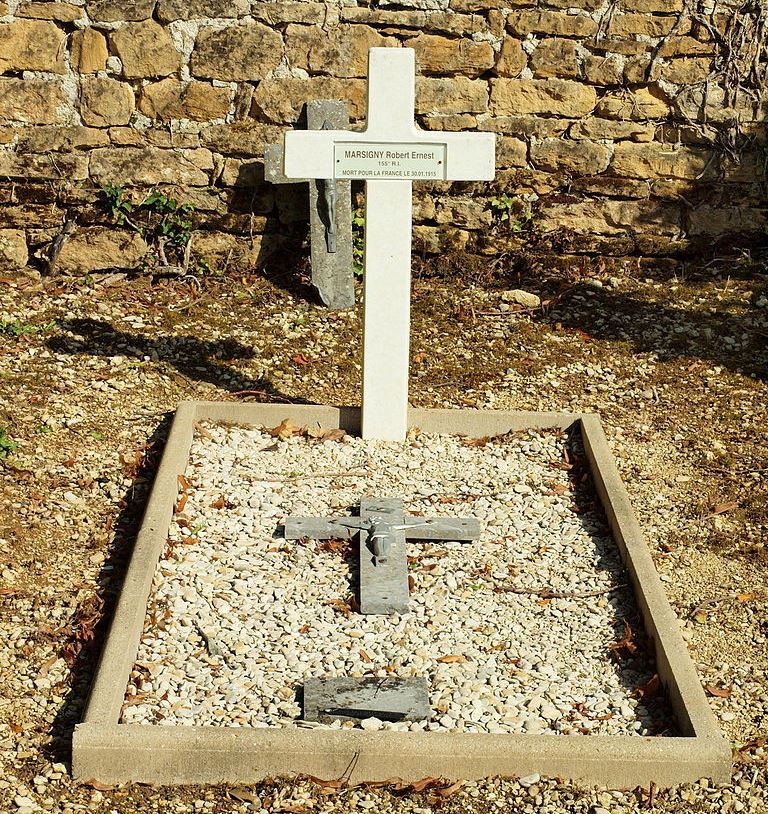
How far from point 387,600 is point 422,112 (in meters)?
4.08

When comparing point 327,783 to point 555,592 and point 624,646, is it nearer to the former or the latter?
point 624,646

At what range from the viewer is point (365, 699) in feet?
12.5

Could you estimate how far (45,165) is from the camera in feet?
24.5

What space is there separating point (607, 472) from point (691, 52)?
11.8 ft

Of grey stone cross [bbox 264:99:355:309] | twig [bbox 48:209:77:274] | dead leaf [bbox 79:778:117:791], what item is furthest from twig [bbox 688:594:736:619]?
twig [bbox 48:209:77:274]

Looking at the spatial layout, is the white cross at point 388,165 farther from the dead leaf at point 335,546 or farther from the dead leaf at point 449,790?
the dead leaf at point 449,790

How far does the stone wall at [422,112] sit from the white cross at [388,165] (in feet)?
7.51

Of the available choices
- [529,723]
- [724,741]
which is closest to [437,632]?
[529,723]

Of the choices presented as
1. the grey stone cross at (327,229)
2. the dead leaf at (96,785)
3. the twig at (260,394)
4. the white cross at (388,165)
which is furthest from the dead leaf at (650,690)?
the grey stone cross at (327,229)

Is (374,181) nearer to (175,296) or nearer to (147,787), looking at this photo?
(175,296)

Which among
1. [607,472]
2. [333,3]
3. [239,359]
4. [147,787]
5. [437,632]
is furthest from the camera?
[333,3]

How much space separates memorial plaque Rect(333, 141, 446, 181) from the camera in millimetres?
5336

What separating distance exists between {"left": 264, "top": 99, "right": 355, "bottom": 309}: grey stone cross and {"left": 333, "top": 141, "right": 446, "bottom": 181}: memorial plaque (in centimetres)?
190

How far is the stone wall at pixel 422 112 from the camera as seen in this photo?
7.38m
